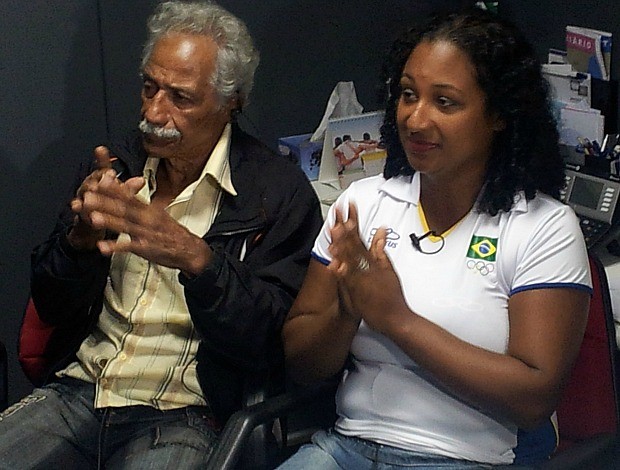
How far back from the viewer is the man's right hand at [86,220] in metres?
1.55

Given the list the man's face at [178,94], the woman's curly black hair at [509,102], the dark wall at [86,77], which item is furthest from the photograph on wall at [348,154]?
the woman's curly black hair at [509,102]

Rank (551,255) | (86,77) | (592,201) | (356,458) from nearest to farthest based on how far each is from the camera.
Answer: (551,255), (356,458), (592,201), (86,77)

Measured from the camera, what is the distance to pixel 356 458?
5.07 ft

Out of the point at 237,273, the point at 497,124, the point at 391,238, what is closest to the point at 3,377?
the point at 237,273

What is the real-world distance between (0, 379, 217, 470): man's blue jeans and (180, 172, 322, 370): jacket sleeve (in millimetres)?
151

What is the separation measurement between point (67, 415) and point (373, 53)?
52.6 inches

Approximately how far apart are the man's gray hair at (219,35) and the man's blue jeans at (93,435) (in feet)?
1.99

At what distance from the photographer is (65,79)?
7.13ft

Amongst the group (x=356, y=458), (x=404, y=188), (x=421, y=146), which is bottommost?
(x=356, y=458)

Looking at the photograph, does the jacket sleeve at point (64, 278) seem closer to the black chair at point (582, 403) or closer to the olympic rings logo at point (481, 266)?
the black chair at point (582, 403)

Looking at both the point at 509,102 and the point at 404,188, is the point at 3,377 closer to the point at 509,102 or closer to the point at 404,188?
the point at 404,188

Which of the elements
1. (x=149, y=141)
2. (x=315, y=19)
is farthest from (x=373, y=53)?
(x=149, y=141)

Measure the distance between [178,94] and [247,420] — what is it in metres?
0.62

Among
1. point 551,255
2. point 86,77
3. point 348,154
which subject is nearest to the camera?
point 551,255
